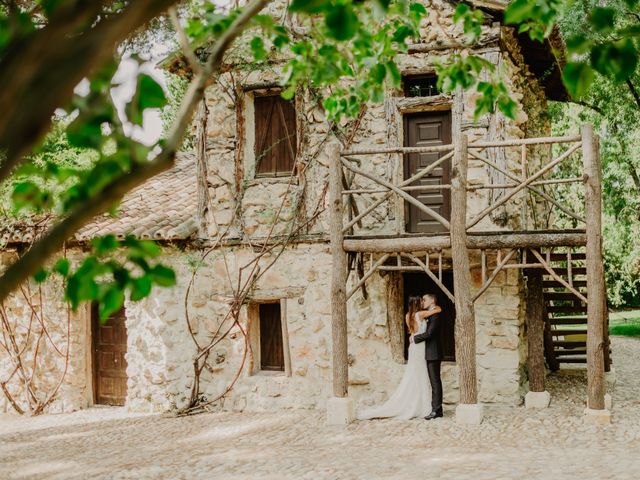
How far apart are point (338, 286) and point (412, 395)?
1772mm

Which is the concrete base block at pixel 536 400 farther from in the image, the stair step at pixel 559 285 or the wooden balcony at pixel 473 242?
the stair step at pixel 559 285

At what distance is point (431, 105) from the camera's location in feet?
35.0

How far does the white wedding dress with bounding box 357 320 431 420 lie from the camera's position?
9633 millimetres

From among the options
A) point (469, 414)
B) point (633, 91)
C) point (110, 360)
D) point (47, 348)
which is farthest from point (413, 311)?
point (633, 91)

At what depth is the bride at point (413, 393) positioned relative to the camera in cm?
962

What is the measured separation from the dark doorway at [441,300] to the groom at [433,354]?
124cm

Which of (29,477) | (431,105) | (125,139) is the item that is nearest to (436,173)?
(431,105)

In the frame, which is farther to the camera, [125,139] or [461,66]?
[461,66]

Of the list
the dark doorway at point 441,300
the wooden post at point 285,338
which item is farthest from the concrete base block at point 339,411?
the dark doorway at point 441,300

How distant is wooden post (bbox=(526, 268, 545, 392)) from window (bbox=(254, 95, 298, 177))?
3.94 meters

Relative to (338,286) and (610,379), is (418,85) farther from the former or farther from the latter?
(610,379)

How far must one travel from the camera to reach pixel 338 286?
9.42 meters

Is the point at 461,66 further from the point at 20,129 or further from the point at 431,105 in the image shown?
the point at 431,105

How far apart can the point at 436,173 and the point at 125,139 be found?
9.03m
